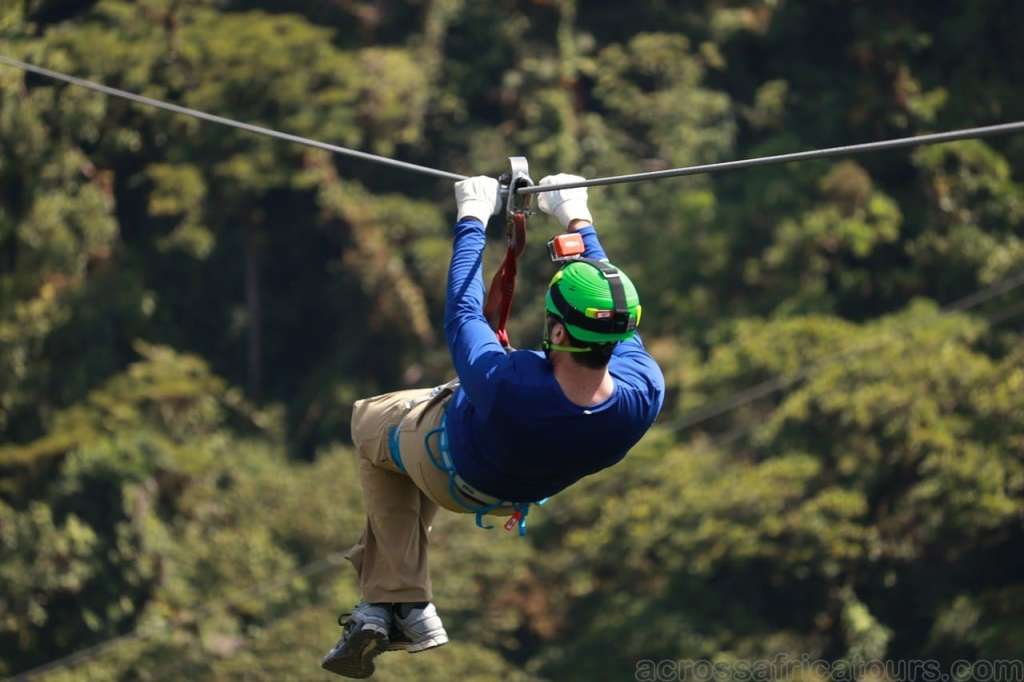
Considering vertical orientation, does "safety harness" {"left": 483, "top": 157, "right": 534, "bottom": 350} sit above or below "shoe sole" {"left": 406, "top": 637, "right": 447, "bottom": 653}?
above

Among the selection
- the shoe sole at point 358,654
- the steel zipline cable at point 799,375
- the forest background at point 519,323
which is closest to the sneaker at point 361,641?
the shoe sole at point 358,654

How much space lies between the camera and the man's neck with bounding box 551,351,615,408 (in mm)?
4055

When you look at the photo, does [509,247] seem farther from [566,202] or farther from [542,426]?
[542,426]

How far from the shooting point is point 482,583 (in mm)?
15398

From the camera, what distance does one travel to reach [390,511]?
466cm

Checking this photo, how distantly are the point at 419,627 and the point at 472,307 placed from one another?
2.71ft

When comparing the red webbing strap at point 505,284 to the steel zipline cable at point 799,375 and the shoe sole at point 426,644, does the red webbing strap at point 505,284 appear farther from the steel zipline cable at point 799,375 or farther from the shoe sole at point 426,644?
the steel zipline cable at point 799,375

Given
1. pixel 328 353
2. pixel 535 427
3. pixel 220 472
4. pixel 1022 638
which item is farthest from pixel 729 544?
pixel 535 427

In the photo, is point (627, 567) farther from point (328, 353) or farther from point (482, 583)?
point (328, 353)

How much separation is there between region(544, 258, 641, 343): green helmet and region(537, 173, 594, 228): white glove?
412mm

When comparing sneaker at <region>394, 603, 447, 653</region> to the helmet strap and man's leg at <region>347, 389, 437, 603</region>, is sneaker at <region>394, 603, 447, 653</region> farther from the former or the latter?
the helmet strap

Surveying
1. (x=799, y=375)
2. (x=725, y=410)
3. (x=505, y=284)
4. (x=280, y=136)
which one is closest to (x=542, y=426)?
(x=505, y=284)

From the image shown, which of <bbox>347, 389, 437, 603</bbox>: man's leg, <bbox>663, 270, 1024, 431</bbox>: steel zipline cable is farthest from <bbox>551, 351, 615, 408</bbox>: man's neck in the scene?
<bbox>663, 270, 1024, 431</bbox>: steel zipline cable

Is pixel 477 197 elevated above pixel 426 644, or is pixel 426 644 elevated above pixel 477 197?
pixel 477 197
